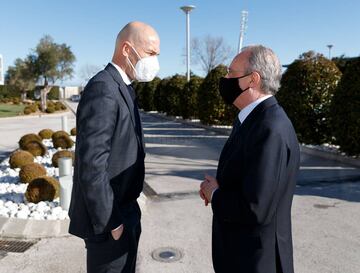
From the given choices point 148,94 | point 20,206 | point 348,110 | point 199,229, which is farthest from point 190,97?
point 199,229

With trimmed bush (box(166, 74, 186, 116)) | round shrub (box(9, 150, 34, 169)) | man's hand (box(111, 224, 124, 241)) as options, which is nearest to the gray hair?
man's hand (box(111, 224, 124, 241))

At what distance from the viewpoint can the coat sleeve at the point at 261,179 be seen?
1829 millimetres

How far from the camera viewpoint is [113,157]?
214 cm

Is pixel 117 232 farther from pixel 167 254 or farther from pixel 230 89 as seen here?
pixel 167 254

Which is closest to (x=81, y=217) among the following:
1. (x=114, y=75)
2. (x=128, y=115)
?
(x=128, y=115)

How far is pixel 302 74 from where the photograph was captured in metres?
11.1

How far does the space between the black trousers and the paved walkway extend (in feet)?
5.36

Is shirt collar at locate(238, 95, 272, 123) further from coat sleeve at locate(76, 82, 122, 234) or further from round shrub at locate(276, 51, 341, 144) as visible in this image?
round shrub at locate(276, 51, 341, 144)

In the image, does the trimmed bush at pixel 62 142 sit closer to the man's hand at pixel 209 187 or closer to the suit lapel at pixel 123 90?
the suit lapel at pixel 123 90

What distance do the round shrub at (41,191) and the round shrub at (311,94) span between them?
7.87 meters

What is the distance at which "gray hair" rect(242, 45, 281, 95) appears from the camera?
2.00 metres

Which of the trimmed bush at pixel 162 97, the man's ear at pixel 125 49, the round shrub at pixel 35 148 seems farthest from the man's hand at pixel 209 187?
the trimmed bush at pixel 162 97

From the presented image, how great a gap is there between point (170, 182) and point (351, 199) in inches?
131

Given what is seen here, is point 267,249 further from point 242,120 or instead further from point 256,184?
point 242,120
